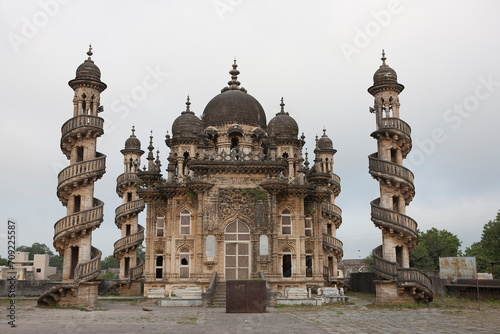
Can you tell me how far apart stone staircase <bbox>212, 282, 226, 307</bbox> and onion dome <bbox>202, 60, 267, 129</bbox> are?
12834 millimetres

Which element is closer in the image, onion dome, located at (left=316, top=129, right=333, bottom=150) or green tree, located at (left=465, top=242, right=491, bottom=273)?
onion dome, located at (left=316, top=129, right=333, bottom=150)

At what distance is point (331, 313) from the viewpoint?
21.7 metres

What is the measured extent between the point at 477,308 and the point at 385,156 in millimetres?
9562

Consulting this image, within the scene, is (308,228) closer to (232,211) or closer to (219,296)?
(232,211)

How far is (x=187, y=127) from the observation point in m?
36.7

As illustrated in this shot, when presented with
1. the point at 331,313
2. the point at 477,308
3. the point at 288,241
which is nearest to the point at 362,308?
the point at 331,313

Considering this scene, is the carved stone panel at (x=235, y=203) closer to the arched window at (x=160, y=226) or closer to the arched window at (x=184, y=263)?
the arched window at (x=184, y=263)

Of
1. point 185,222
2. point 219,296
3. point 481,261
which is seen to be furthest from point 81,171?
point 481,261

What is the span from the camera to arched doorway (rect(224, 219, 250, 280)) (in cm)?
3109

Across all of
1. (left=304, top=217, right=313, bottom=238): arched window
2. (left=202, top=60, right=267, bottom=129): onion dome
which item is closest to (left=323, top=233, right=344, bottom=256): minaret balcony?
Answer: (left=304, top=217, right=313, bottom=238): arched window

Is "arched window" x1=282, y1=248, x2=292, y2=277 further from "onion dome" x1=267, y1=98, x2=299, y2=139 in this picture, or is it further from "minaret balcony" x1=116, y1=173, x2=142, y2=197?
"minaret balcony" x1=116, y1=173, x2=142, y2=197

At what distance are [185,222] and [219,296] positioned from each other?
22.0 ft

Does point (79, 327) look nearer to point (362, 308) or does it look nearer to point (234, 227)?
point (362, 308)

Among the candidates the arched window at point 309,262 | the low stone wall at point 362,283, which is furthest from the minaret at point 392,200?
the low stone wall at point 362,283
